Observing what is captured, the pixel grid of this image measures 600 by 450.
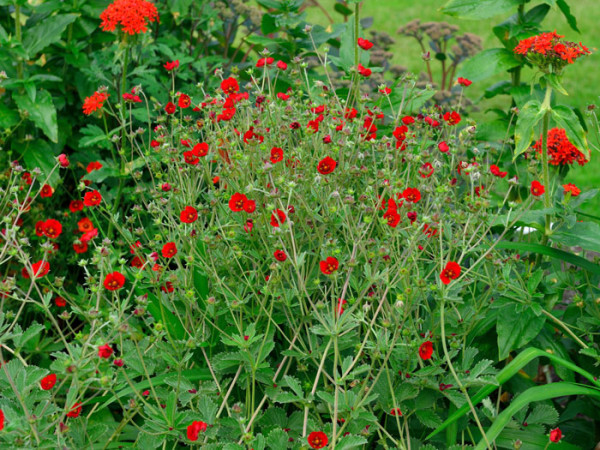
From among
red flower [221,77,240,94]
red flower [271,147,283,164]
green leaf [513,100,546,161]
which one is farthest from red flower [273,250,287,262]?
red flower [221,77,240,94]

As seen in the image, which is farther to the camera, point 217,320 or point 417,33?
point 417,33

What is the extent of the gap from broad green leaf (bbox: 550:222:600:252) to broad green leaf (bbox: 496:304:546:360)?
24 centimetres

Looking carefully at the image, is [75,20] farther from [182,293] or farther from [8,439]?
[8,439]

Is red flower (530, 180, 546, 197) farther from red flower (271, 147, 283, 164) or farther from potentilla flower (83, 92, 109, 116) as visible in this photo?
potentilla flower (83, 92, 109, 116)

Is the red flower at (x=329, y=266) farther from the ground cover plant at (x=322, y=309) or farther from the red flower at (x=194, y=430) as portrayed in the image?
the red flower at (x=194, y=430)

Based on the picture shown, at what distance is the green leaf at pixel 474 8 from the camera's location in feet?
9.03

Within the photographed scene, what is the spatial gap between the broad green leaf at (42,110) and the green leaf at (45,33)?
0.18 metres

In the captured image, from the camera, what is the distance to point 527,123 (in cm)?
208

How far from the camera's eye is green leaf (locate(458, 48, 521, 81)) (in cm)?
293

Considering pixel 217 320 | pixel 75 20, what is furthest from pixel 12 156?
pixel 217 320

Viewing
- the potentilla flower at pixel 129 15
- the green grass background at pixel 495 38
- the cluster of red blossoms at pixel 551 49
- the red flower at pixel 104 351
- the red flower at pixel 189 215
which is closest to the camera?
the red flower at pixel 104 351

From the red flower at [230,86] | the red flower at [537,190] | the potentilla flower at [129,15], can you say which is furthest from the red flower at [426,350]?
the potentilla flower at [129,15]

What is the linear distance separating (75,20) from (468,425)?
2.46m

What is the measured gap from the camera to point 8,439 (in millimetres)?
1697
